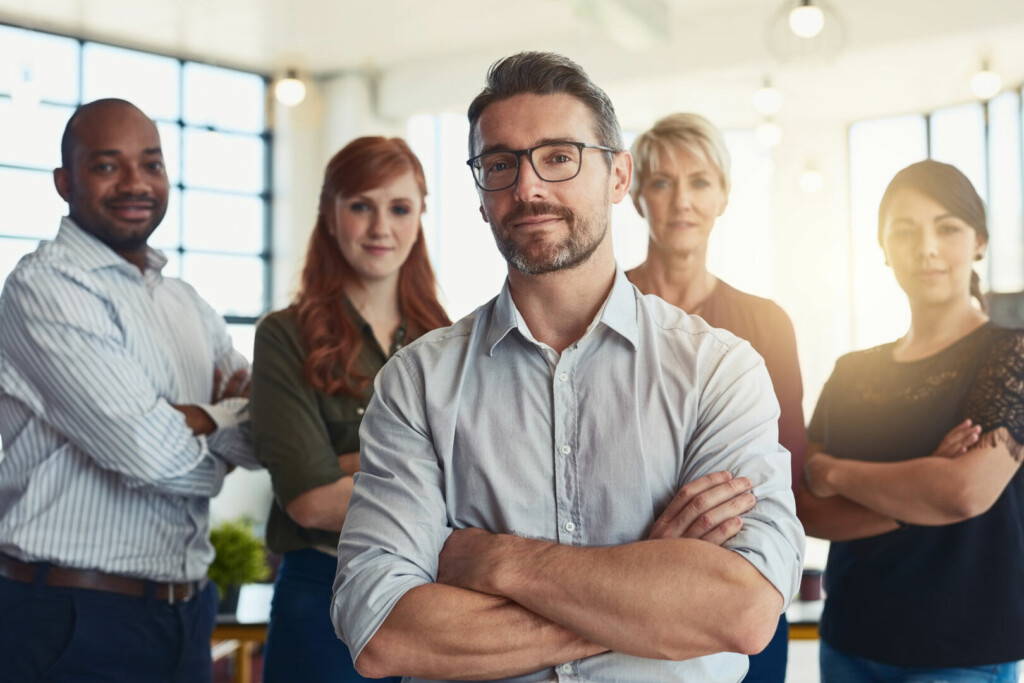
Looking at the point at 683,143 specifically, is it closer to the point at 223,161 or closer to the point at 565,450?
the point at 565,450

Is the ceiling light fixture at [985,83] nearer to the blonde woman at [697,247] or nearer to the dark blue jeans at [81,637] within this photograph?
the blonde woman at [697,247]

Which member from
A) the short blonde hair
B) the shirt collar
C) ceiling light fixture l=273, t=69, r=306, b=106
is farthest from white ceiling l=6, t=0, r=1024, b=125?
the shirt collar

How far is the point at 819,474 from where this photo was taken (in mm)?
2529

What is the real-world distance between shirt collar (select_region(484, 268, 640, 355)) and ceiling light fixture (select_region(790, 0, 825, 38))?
5.19 m

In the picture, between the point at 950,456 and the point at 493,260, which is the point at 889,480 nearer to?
the point at 950,456

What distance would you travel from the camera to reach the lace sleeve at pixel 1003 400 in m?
2.29

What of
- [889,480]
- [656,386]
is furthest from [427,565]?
[889,480]

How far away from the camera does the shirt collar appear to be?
74.9 inches

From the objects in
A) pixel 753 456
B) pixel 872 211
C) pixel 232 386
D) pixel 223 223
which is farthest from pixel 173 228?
pixel 753 456

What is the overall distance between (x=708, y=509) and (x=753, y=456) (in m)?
0.15

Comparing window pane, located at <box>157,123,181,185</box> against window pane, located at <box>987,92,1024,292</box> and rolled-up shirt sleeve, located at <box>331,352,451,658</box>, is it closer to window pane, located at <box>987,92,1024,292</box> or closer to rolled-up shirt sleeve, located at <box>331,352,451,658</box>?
window pane, located at <box>987,92,1024,292</box>

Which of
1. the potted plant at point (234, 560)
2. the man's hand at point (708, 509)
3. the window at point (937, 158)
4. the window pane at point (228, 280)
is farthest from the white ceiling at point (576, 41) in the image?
the man's hand at point (708, 509)

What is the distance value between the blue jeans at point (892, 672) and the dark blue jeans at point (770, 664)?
19 centimetres

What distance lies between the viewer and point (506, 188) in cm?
188
